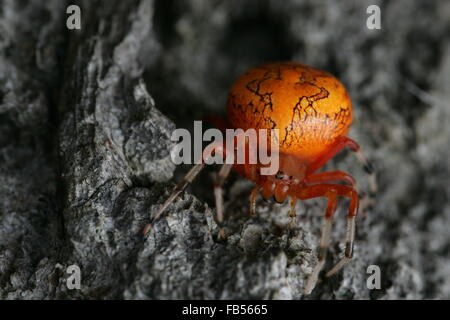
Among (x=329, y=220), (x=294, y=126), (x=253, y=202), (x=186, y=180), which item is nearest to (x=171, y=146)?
(x=186, y=180)

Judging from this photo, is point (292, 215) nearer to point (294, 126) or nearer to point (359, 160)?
point (294, 126)

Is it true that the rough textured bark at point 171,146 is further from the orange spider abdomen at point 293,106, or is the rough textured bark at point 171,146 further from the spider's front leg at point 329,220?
the orange spider abdomen at point 293,106

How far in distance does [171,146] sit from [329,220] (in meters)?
0.96

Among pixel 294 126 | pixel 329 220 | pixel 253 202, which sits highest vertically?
pixel 294 126

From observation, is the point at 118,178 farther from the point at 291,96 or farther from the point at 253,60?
the point at 253,60

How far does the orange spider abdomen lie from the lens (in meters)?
2.74

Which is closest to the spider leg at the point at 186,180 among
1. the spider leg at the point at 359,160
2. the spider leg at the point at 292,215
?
the spider leg at the point at 292,215

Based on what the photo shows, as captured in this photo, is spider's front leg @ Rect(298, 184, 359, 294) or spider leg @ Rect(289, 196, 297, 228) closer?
spider's front leg @ Rect(298, 184, 359, 294)

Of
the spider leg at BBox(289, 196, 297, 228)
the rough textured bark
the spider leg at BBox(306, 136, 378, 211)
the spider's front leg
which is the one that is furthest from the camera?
the spider leg at BBox(306, 136, 378, 211)

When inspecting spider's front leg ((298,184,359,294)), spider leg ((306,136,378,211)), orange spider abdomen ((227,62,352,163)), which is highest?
orange spider abdomen ((227,62,352,163))

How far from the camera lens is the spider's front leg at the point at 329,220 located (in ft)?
8.25

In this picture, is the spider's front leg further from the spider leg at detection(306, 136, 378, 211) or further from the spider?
the spider leg at detection(306, 136, 378, 211)

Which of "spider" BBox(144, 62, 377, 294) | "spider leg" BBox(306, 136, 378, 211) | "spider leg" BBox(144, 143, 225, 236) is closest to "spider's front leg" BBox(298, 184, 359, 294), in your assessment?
"spider" BBox(144, 62, 377, 294)

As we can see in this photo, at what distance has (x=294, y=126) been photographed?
2.74 meters
